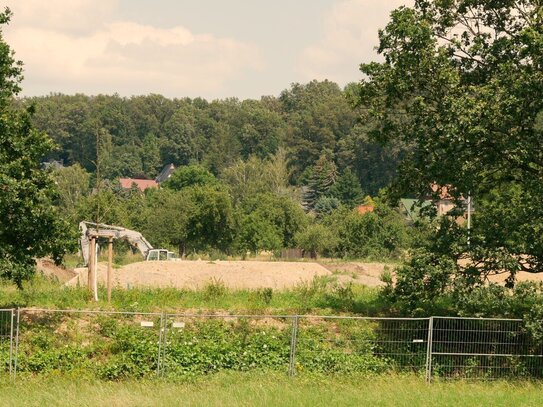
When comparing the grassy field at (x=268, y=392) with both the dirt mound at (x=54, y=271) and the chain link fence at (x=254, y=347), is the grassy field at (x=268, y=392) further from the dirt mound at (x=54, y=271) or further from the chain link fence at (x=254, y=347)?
the dirt mound at (x=54, y=271)

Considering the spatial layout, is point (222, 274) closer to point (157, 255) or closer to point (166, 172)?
point (157, 255)

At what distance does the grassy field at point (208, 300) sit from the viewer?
97.4ft

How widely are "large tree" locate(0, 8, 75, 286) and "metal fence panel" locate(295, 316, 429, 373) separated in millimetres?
6937

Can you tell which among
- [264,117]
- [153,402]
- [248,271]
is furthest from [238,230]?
[264,117]

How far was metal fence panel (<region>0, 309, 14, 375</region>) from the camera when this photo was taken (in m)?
24.5

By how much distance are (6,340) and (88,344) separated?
2077 mm

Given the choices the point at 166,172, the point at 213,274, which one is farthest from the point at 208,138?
the point at 213,274

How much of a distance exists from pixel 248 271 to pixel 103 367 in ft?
62.2

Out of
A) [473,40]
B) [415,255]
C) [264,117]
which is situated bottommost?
[415,255]

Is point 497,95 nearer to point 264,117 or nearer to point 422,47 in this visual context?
point 422,47

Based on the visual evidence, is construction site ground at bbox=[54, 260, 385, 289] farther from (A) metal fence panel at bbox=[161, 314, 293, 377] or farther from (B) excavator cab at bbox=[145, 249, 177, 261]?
(A) metal fence panel at bbox=[161, 314, 293, 377]

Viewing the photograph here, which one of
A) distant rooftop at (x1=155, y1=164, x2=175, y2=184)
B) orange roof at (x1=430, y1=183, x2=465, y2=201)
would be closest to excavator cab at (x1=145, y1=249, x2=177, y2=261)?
orange roof at (x1=430, y1=183, x2=465, y2=201)

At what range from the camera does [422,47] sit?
27.2 metres

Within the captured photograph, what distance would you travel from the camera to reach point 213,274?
43.1 metres
